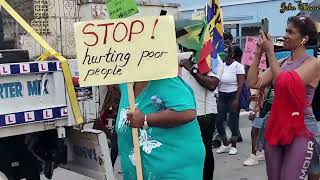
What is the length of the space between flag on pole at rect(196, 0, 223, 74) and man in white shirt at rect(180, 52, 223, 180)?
0.25 feet

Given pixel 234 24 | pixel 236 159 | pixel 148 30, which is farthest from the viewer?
pixel 234 24

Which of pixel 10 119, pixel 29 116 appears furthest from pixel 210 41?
pixel 10 119

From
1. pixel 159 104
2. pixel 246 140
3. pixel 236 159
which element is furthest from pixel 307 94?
pixel 246 140

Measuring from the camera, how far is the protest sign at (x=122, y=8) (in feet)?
9.84

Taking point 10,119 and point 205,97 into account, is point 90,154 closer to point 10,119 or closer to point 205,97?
point 10,119

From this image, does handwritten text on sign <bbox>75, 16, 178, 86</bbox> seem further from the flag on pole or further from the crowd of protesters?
the flag on pole

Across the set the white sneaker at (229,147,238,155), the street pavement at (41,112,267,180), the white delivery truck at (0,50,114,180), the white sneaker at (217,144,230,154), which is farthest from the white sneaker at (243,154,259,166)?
the white delivery truck at (0,50,114,180)

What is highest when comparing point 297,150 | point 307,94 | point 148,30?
point 148,30

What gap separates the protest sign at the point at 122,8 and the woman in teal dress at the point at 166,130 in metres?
0.44

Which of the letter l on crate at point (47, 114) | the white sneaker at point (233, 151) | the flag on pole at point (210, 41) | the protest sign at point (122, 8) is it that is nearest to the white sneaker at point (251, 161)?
the white sneaker at point (233, 151)

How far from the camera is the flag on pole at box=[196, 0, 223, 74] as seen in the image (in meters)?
4.85

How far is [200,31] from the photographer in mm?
4836

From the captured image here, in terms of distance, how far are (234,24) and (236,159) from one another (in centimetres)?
1499

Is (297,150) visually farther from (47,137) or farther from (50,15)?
(50,15)
